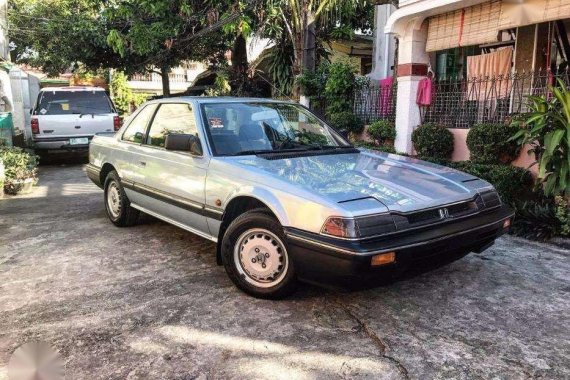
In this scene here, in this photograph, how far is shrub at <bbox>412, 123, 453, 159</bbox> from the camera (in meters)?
7.64

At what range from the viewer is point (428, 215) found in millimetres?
3252

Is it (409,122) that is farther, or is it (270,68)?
(270,68)

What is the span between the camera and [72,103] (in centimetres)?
1139

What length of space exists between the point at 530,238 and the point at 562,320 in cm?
228

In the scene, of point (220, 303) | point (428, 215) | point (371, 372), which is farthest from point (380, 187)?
point (220, 303)

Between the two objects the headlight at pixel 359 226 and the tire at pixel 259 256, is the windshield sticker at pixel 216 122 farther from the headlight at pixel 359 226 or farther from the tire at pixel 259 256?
the headlight at pixel 359 226

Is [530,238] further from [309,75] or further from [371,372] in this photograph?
[309,75]

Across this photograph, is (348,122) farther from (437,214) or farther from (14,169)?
(437,214)

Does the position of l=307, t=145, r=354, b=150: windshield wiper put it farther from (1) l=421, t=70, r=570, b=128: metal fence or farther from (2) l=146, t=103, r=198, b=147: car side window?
(1) l=421, t=70, r=570, b=128: metal fence

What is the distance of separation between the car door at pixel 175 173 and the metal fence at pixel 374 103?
4.65m

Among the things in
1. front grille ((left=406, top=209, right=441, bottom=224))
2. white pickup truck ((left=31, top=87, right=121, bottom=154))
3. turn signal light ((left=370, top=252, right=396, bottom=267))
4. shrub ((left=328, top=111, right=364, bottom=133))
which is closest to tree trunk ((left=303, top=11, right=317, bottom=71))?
shrub ((left=328, top=111, right=364, bottom=133))

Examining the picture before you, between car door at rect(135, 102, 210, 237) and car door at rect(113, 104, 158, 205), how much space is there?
11 centimetres

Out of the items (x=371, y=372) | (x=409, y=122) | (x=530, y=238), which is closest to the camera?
(x=371, y=372)

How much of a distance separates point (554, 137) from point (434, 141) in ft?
8.76
